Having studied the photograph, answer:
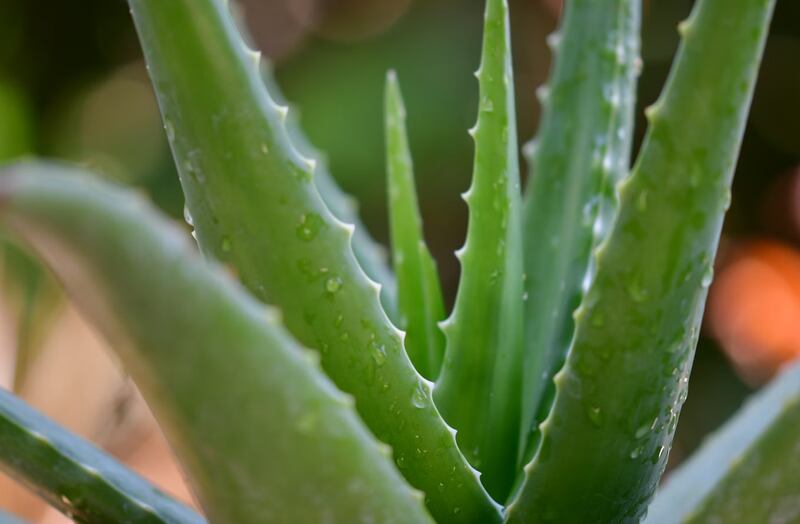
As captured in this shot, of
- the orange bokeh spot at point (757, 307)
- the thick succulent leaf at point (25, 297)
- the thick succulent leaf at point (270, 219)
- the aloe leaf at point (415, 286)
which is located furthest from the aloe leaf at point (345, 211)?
the orange bokeh spot at point (757, 307)

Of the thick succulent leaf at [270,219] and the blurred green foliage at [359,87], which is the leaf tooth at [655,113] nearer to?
the thick succulent leaf at [270,219]

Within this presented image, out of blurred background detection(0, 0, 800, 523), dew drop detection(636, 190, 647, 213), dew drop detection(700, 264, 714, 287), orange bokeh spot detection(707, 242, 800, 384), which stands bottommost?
orange bokeh spot detection(707, 242, 800, 384)

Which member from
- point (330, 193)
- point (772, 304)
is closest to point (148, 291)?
point (330, 193)

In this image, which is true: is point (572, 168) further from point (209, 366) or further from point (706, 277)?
point (209, 366)

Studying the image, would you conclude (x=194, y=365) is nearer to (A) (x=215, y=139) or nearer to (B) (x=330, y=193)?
(A) (x=215, y=139)

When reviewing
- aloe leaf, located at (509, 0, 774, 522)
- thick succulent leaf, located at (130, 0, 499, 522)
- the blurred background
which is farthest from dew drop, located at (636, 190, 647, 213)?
the blurred background

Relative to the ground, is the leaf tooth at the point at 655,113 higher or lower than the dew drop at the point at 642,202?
higher

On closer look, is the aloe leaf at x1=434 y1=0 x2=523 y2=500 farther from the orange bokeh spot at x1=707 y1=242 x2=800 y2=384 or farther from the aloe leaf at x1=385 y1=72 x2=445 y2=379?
the orange bokeh spot at x1=707 y1=242 x2=800 y2=384
